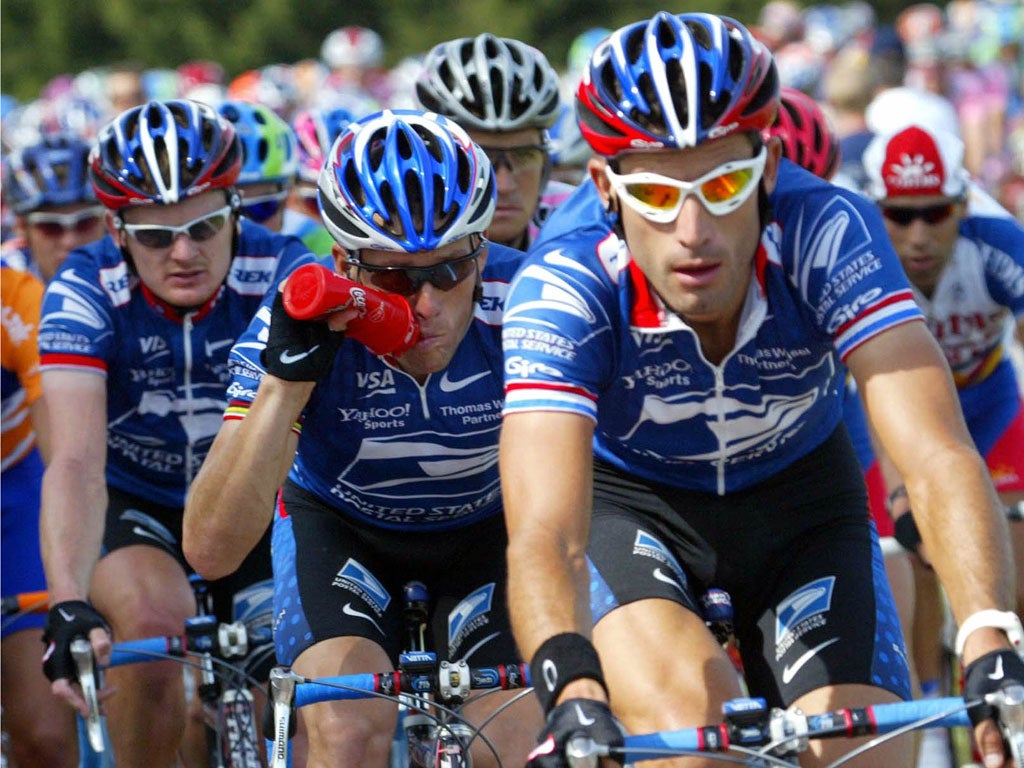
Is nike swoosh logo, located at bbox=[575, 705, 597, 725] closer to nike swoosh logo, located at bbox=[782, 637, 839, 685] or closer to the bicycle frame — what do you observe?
the bicycle frame

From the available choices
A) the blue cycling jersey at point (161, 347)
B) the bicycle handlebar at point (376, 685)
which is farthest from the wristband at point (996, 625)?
the blue cycling jersey at point (161, 347)

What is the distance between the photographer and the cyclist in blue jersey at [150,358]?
6.05m

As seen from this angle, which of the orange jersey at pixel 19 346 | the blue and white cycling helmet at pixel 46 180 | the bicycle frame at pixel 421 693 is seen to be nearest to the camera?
the bicycle frame at pixel 421 693

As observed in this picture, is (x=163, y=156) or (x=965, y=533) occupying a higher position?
(x=163, y=156)

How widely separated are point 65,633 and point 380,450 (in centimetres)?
103

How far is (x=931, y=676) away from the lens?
8016 millimetres

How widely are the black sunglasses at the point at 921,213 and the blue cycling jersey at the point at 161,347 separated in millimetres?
2817

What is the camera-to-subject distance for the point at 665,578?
4.65 meters

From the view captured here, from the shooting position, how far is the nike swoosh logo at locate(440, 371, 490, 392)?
5.18 m

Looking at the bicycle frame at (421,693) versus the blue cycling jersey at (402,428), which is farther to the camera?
the blue cycling jersey at (402,428)

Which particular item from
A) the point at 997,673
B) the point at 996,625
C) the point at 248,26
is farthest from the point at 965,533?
the point at 248,26

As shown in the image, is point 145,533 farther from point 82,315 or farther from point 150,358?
point 82,315

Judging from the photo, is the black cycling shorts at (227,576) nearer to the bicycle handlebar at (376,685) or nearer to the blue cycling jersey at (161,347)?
the blue cycling jersey at (161,347)

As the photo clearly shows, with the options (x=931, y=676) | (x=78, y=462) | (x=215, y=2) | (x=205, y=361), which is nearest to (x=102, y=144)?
(x=205, y=361)
